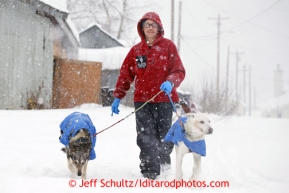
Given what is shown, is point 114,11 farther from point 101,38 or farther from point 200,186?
point 200,186

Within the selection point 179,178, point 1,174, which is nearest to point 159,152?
point 179,178

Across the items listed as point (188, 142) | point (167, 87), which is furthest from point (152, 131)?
point (167, 87)

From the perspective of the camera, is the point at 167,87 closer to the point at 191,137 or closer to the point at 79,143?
the point at 191,137

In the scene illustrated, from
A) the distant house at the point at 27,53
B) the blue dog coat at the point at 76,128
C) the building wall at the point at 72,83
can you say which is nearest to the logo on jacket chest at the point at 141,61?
the blue dog coat at the point at 76,128

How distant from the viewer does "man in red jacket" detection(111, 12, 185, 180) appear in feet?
15.9

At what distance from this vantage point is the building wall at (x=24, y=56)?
1273 cm

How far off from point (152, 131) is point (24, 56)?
10.4 meters

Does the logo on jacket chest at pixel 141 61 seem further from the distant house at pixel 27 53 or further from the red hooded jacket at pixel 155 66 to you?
the distant house at pixel 27 53

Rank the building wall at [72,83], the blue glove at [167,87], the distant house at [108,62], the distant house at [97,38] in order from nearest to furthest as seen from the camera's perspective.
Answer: the blue glove at [167,87] → the building wall at [72,83] → the distant house at [108,62] → the distant house at [97,38]

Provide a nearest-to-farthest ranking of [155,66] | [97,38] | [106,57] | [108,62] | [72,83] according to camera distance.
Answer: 1. [155,66]
2. [72,83]
3. [108,62]
4. [106,57]
5. [97,38]

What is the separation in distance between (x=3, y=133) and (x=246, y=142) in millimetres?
6038

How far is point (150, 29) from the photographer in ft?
16.1

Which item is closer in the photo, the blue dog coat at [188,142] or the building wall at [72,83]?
the blue dog coat at [188,142]

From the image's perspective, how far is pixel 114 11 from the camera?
39812 mm
